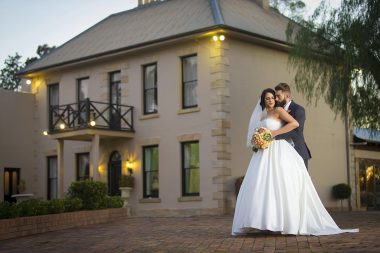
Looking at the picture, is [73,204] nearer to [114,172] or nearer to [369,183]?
[114,172]

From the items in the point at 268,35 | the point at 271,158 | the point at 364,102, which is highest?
the point at 268,35

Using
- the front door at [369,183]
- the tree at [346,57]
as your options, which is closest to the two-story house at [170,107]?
the front door at [369,183]

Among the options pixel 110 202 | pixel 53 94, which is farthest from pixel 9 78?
pixel 110 202

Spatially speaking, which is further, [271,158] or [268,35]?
[268,35]

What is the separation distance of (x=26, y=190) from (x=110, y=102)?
5442 mm

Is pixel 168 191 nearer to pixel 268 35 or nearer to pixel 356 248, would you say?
pixel 268 35

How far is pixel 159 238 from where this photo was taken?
412 inches

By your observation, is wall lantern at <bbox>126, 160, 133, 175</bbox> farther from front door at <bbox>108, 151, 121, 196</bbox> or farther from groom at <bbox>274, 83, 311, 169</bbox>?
groom at <bbox>274, 83, 311, 169</bbox>

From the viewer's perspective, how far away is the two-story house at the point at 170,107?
20.8 metres

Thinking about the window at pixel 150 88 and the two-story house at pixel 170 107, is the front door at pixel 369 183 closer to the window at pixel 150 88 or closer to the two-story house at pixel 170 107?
the two-story house at pixel 170 107

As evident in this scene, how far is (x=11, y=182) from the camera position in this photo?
1038 inches

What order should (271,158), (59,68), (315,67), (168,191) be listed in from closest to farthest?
1. (271,158)
2. (315,67)
3. (168,191)
4. (59,68)

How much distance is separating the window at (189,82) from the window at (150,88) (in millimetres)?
1342

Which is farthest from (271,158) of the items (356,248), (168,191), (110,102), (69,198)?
(110,102)
